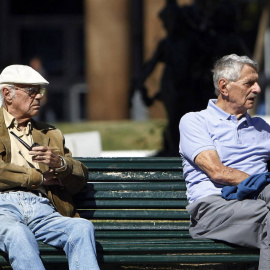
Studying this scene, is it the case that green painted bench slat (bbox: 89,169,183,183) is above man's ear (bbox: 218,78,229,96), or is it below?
below

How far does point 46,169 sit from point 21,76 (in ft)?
1.74

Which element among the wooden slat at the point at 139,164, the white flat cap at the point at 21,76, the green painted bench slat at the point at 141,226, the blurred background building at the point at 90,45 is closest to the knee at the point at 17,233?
the green painted bench slat at the point at 141,226

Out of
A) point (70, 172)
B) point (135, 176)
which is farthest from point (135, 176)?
point (70, 172)

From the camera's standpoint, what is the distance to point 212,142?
5.41 meters

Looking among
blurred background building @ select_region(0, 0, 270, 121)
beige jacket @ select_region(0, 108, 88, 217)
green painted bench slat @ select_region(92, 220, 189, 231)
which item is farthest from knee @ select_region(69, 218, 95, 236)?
blurred background building @ select_region(0, 0, 270, 121)

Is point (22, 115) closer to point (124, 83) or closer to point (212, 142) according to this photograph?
point (212, 142)

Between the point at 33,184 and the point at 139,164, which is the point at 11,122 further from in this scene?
the point at 139,164

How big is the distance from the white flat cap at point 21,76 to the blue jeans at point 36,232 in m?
0.61

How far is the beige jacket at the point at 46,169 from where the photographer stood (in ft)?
17.2

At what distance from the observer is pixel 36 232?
5.17 m

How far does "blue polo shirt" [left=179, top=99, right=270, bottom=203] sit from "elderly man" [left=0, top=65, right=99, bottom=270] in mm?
604

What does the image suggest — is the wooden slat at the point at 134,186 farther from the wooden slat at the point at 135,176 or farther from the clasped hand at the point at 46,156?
the clasped hand at the point at 46,156

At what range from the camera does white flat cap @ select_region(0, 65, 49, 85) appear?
5395mm

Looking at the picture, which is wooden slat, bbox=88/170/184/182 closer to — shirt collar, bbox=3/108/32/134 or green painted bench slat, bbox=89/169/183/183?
green painted bench slat, bbox=89/169/183/183
